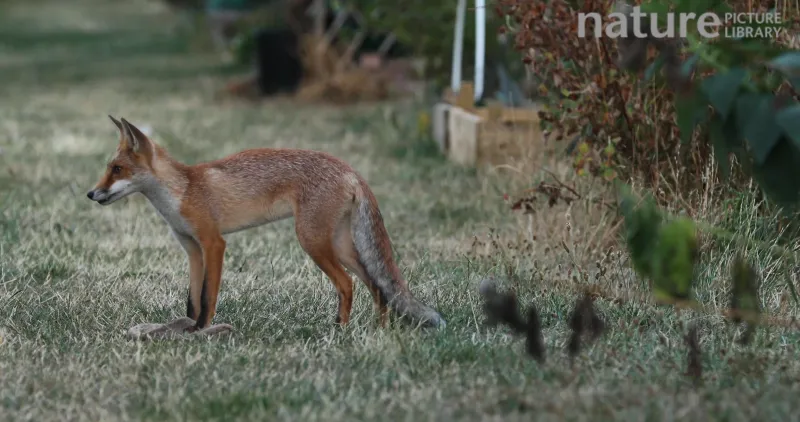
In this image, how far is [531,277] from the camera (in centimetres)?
581

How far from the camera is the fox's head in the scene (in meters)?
4.91

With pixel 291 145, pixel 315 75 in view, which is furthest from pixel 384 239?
pixel 315 75

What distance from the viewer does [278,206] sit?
16.4ft

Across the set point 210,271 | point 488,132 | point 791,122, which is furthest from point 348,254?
point 488,132

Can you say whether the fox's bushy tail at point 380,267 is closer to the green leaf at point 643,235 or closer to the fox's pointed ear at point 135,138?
the fox's pointed ear at point 135,138

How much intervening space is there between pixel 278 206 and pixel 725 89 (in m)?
2.01

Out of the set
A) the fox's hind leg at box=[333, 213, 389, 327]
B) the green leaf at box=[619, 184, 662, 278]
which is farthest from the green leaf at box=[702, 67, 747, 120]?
the fox's hind leg at box=[333, 213, 389, 327]

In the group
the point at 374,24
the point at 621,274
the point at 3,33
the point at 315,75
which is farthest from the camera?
the point at 3,33

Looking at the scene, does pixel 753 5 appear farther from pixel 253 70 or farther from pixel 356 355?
pixel 253 70

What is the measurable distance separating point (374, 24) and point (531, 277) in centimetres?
756

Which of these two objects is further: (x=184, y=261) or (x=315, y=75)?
(x=315, y=75)

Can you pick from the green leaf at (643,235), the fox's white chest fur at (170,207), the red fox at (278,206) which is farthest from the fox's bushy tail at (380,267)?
the green leaf at (643,235)

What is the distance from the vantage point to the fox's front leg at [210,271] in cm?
491

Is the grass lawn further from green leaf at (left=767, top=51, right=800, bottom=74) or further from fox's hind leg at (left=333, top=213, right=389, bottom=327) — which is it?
green leaf at (left=767, top=51, right=800, bottom=74)
